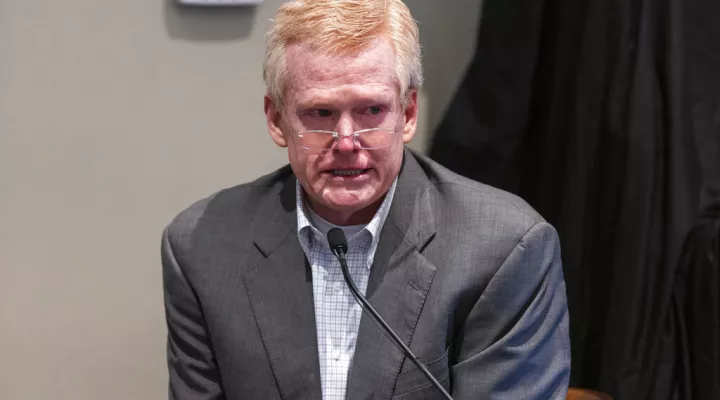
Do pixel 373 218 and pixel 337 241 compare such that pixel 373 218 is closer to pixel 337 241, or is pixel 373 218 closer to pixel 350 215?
pixel 350 215

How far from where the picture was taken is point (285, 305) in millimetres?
1319

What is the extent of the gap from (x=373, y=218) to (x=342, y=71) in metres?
0.25

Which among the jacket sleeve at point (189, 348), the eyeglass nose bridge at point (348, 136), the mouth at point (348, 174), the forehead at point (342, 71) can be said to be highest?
the forehead at point (342, 71)

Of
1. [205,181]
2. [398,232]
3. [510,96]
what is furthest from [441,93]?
[398,232]

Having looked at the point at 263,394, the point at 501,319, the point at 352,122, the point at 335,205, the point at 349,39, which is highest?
the point at 349,39

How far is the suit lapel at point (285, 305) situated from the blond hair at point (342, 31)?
0.22 metres

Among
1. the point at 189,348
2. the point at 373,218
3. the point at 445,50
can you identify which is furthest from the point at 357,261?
the point at 445,50

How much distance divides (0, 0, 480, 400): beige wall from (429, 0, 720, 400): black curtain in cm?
53

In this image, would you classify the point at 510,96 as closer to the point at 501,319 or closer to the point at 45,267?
the point at 501,319

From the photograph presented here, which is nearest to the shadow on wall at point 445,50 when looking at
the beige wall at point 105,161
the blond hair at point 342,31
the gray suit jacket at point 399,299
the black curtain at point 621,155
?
the black curtain at point 621,155

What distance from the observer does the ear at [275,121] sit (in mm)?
1320

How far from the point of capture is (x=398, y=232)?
133 cm

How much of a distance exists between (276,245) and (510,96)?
76 cm

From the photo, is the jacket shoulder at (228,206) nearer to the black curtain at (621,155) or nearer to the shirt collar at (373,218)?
the shirt collar at (373,218)
